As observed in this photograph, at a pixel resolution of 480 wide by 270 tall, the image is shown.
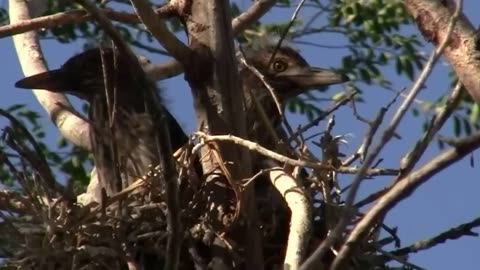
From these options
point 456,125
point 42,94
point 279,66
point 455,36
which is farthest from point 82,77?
point 455,36

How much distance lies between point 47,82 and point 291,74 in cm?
117

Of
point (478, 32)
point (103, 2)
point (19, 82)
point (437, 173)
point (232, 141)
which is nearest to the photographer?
point (437, 173)

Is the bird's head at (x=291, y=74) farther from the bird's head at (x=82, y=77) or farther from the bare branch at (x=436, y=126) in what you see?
the bare branch at (x=436, y=126)

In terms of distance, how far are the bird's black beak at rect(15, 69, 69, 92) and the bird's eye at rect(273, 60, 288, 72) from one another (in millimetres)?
1011

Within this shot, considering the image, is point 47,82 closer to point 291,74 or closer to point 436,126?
point 291,74

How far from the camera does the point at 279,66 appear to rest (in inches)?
259

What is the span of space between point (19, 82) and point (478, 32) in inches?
141

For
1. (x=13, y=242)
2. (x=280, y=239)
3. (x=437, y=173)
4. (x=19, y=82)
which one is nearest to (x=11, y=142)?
(x=13, y=242)

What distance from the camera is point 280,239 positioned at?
491 centimetres

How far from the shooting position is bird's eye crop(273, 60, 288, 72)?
658 cm

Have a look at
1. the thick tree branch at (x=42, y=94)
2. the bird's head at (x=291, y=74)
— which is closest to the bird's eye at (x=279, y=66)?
the bird's head at (x=291, y=74)

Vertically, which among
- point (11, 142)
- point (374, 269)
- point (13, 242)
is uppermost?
point (11, 142)

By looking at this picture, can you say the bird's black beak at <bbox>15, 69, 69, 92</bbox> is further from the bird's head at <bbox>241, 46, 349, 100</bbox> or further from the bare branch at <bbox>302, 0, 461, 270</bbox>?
the bare branch at <bbox>302, 0, 461, 270</bbox>

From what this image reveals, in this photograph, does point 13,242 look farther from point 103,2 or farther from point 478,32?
point 478,32
